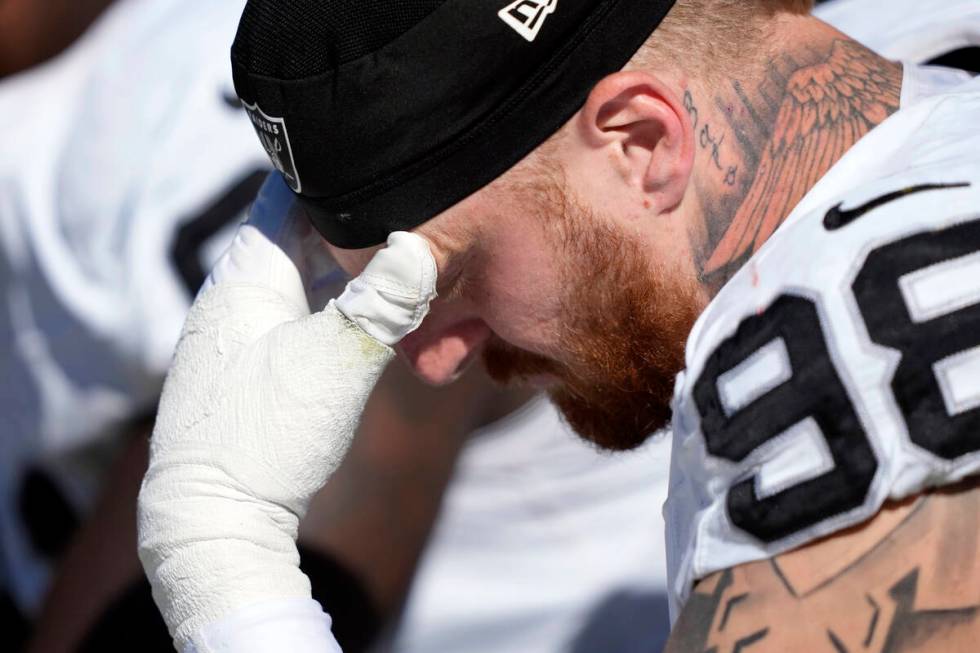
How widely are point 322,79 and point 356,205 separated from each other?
10 centimetres

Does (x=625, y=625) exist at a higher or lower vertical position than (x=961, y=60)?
lower

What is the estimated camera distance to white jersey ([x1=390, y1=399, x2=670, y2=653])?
4.70 ft

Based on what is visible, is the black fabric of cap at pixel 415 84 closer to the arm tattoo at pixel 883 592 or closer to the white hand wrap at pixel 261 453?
the white hand wrap at pixel 261 453

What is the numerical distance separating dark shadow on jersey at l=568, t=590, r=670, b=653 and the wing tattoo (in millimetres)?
584

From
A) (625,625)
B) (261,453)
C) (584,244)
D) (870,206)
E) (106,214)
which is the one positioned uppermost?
(870,206)

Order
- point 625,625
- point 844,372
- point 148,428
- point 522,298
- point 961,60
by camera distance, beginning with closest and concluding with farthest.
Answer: point 844,372, point 522,298, point 961,60, point 625,625, point 148,428

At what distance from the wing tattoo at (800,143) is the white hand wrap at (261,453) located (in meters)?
0.24

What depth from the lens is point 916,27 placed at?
1.21 meters

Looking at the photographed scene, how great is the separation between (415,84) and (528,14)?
10 cm

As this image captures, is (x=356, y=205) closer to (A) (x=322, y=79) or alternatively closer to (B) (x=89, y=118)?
(A) (x=322, y=79)

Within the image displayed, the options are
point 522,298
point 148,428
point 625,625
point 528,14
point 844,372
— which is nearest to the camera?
point 844,372

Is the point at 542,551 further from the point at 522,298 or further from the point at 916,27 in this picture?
the point at 916,27

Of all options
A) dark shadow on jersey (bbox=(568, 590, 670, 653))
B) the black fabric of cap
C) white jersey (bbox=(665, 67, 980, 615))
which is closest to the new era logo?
the black fabric of cap

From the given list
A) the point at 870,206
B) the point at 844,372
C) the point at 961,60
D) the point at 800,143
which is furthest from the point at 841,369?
the point at 961,60
